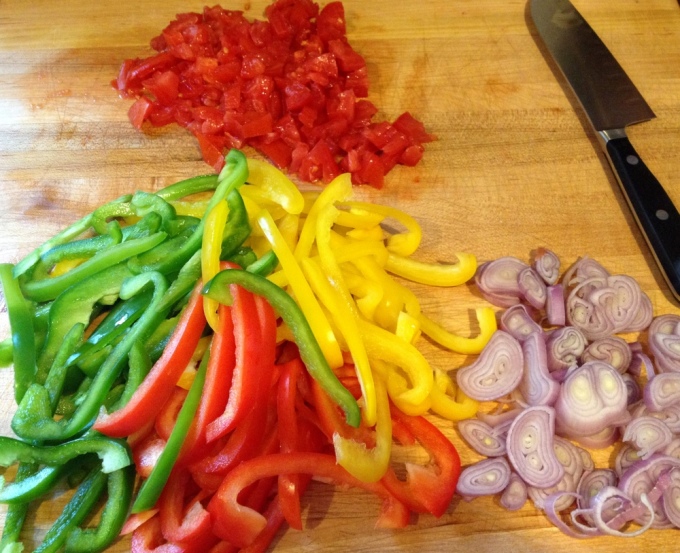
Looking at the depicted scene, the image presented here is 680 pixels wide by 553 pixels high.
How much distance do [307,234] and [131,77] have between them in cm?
137

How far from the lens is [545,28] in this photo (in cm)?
322

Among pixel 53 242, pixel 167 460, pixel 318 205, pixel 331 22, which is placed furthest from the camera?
pixel 331 22

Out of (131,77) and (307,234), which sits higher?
(131,77)

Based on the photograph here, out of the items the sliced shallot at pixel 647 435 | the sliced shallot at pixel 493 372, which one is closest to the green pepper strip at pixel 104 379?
the sliced shallot at pixel 493 372

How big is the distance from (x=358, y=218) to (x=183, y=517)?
1207mm

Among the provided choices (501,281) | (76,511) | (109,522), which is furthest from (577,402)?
(76,511)

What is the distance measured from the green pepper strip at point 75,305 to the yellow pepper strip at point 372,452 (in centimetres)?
97

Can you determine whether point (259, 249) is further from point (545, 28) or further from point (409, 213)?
point (545, 28)

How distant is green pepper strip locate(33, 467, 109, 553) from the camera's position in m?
1.83

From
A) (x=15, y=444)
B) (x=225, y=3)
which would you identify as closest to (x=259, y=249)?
(x=15, y=444)

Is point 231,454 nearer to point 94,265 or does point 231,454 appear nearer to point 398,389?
point 398,389

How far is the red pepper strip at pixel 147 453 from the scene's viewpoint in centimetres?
191

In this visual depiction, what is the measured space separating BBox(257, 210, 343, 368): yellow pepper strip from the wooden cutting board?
18.2 inches

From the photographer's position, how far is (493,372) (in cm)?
218
